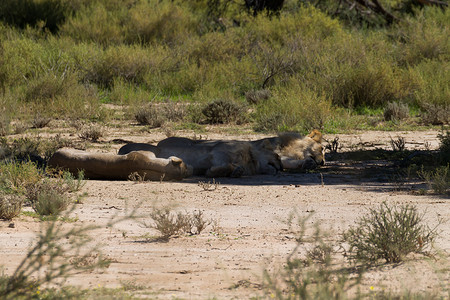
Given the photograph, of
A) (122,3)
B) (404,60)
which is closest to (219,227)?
(404,60)

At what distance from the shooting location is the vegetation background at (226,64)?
14086 mm

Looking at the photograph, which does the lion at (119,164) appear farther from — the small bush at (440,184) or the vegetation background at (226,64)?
the vegetation background at (226,64)

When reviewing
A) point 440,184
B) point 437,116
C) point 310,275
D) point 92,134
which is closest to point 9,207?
point 310,275

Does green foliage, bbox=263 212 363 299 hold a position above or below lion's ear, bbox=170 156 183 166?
above

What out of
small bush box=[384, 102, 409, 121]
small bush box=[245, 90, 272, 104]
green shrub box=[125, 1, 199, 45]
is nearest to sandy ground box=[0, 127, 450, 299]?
small bush box=[384, 102, 409, 121]

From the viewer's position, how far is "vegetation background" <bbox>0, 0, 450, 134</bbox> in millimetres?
14086

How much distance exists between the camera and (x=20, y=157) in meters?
8.70

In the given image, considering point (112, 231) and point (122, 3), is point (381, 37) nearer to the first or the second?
point (122, 3)

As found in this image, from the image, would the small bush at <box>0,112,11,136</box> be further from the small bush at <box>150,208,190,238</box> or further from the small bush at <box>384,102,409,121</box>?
the small bush at <box>384,102,409,121</box>

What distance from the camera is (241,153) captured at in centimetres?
838

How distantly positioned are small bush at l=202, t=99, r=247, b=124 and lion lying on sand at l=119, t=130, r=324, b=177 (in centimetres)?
492

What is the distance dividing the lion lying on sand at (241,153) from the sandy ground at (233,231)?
0.54ft

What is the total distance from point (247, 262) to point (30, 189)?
2.87m

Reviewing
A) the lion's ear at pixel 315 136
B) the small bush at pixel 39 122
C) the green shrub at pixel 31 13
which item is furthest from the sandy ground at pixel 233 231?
the green shrub at pixel 31 13
